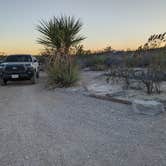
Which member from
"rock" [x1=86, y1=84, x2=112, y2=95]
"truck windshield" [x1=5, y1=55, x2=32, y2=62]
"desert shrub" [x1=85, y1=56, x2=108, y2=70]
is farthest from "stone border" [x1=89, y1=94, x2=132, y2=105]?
"desert shrub" [x1=85, y1=56, x2=108, y2=70]

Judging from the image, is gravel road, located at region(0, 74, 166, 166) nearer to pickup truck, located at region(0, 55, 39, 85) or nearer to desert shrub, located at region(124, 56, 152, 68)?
pickup truck, located at region(0, 55, 39, 85)

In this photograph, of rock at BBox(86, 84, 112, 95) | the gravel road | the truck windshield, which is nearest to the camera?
the gravel road

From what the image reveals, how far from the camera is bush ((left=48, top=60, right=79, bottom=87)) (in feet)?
45.3

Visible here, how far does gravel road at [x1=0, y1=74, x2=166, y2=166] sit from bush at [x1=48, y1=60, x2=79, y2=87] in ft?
15.3

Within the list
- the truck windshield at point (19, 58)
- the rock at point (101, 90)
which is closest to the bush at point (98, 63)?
the truck windshield at point (19, 58)

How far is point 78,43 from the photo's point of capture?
71.2ft

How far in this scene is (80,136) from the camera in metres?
5.89

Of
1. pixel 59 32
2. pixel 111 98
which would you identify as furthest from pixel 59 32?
pixel 111 98

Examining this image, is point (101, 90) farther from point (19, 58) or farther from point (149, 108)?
point (19, 58)

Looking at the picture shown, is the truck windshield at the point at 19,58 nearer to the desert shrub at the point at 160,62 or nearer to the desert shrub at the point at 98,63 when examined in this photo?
the desert shrub at the point at 98,63

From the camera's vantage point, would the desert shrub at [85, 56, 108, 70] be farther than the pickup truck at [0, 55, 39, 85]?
Yes

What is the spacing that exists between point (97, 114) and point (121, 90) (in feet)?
10.4

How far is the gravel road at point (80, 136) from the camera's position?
4711 millimetres

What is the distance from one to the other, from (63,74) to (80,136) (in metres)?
8.01
